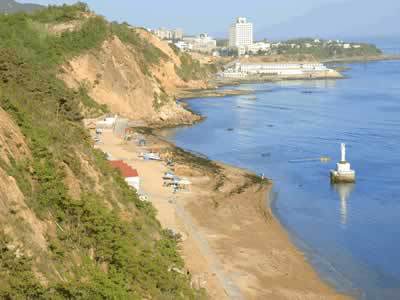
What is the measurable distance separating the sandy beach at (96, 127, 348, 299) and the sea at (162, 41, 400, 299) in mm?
810

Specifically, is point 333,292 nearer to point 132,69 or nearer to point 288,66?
point 132,69

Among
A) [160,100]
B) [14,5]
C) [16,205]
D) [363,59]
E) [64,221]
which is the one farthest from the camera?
[363,59]

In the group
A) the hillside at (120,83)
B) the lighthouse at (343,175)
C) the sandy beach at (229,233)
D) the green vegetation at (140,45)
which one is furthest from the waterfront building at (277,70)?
the lighthouse at (343,175)

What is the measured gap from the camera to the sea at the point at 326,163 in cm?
2350

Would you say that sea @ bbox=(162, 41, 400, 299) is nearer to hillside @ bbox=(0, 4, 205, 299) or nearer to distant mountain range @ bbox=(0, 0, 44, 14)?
hillside @ bbox=(0, 4, 205, 299)

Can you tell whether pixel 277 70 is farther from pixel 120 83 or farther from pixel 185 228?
pixel 185 228

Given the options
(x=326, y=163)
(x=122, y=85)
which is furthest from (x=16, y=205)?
(x=122, y=85)

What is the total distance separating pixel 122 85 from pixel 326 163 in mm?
22704

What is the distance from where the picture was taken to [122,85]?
2265 inches

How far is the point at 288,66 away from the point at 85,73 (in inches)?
2714

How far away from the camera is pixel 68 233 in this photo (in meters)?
15.8

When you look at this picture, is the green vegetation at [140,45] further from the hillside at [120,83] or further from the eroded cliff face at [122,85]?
the eroded cliff face at [122,85]

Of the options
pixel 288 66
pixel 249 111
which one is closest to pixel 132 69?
pixel 249 111

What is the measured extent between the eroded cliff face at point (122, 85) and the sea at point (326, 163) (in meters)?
3.63
